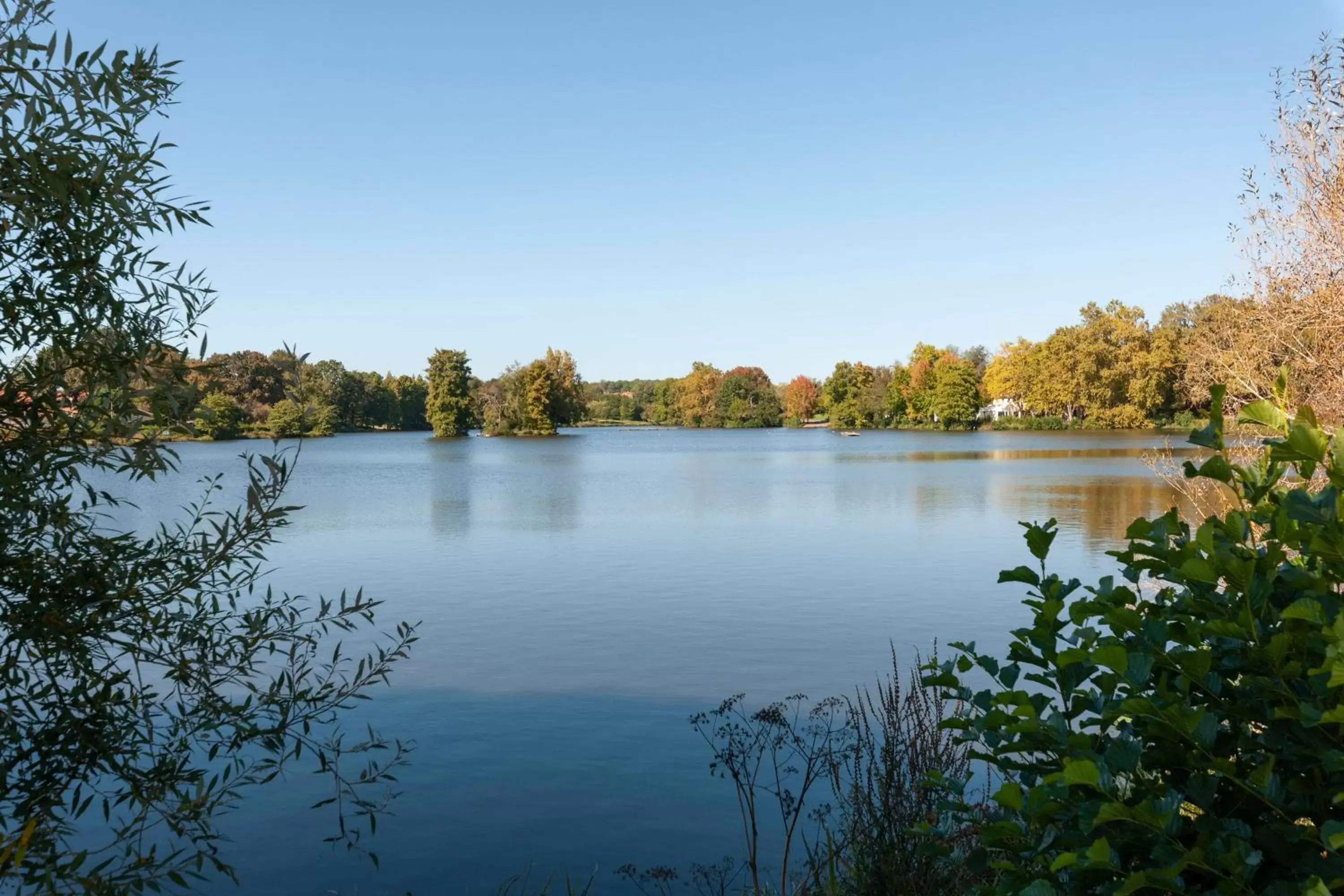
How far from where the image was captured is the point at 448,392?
303ft

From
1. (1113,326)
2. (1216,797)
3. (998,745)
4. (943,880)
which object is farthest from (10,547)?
(1113,326)

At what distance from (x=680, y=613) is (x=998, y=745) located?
41.2 ft

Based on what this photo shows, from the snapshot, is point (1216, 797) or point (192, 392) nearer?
point (1216, 797)

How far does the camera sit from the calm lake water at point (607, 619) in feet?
23.8

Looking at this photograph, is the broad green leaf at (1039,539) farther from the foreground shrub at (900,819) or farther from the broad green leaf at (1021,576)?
the foreground shrub at (900,819)

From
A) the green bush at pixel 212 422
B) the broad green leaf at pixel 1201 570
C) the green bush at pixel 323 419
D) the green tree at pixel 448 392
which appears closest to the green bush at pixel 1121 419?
the green tree at pixel 448 392

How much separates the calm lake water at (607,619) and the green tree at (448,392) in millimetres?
53540

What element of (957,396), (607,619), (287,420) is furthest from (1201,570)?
(957,396)

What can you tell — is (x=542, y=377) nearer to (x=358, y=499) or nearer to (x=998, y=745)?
(x=358, y=499)

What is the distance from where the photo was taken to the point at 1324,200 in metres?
11.4

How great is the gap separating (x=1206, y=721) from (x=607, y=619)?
12835mm

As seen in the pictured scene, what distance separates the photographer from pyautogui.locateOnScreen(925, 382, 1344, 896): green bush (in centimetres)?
158

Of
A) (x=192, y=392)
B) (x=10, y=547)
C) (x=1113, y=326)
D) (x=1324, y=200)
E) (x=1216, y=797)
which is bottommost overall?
(x=1216, y=797)

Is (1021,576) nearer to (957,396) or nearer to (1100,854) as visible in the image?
(1100,854)
